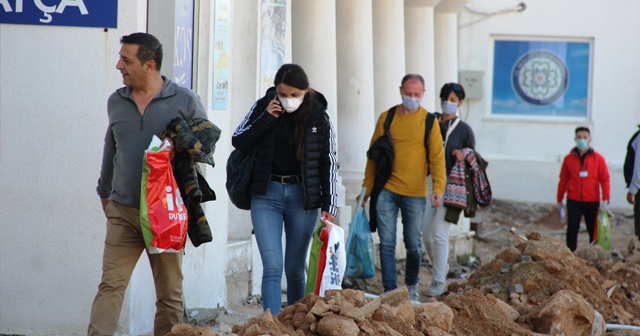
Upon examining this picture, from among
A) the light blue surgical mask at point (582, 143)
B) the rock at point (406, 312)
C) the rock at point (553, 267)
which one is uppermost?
the light blue surgical mask at point (582, 143)

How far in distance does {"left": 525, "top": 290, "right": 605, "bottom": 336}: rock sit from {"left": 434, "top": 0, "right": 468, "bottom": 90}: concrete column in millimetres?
7715

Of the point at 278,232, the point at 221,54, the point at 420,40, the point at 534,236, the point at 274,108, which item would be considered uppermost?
the point at 420,40

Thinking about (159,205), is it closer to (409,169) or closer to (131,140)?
(131,140)

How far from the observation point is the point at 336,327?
585 cm

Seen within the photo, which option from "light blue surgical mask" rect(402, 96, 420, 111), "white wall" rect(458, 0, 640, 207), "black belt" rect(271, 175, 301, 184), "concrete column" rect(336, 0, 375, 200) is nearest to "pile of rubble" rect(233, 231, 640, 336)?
"black belt" rect(271, 175, 301, 184)

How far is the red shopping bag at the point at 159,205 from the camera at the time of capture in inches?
231

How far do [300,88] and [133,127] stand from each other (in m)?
1.27

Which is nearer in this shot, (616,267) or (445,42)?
(616,267)

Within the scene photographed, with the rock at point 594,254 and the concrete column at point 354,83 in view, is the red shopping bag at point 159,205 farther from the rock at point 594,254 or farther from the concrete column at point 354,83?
the rock at point 594,254

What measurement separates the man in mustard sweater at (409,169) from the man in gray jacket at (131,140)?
142 inches

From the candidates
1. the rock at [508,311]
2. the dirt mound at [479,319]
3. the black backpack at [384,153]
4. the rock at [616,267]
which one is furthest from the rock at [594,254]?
the dirt mound at [479,319]

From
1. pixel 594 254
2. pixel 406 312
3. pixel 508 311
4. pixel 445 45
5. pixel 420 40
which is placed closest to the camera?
pixel 406 312

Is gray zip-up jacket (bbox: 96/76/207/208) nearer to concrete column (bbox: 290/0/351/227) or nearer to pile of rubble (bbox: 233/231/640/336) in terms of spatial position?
pile of rubble (bbox: 233/231/640/336)

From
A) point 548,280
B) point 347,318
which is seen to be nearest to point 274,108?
point 347,318
